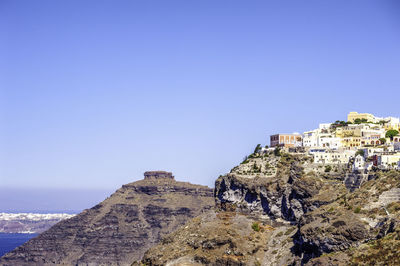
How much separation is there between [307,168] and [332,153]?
6.34 meters

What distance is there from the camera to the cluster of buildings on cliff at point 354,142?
140 metres

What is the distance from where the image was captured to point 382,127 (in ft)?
544

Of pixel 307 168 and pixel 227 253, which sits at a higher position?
pixel 307 168

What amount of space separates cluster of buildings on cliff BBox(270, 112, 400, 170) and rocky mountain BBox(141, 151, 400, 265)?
3194 mm

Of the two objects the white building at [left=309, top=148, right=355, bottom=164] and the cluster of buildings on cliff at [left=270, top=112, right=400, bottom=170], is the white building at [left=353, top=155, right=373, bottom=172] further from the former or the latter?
the white building at [left=309, top=148, right=355, bottom=164]

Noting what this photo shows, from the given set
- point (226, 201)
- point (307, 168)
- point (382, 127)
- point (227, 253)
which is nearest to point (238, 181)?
point (226, 201)

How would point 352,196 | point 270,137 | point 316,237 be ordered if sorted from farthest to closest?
point 270,137 → point 352,196 → point 316,237

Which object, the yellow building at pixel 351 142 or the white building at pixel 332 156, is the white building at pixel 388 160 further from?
the yellow building at pixel 351 142

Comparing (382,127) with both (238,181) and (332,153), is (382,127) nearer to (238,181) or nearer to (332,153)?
(332,153)

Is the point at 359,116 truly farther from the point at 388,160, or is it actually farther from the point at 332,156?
the point at 388,160

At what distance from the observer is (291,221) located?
145500 mm

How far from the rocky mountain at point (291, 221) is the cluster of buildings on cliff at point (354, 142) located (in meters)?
3.19

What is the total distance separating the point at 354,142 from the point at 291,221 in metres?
26.8

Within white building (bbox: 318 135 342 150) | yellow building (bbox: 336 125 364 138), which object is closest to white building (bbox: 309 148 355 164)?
white building (bbox: 318 135 342 150)
